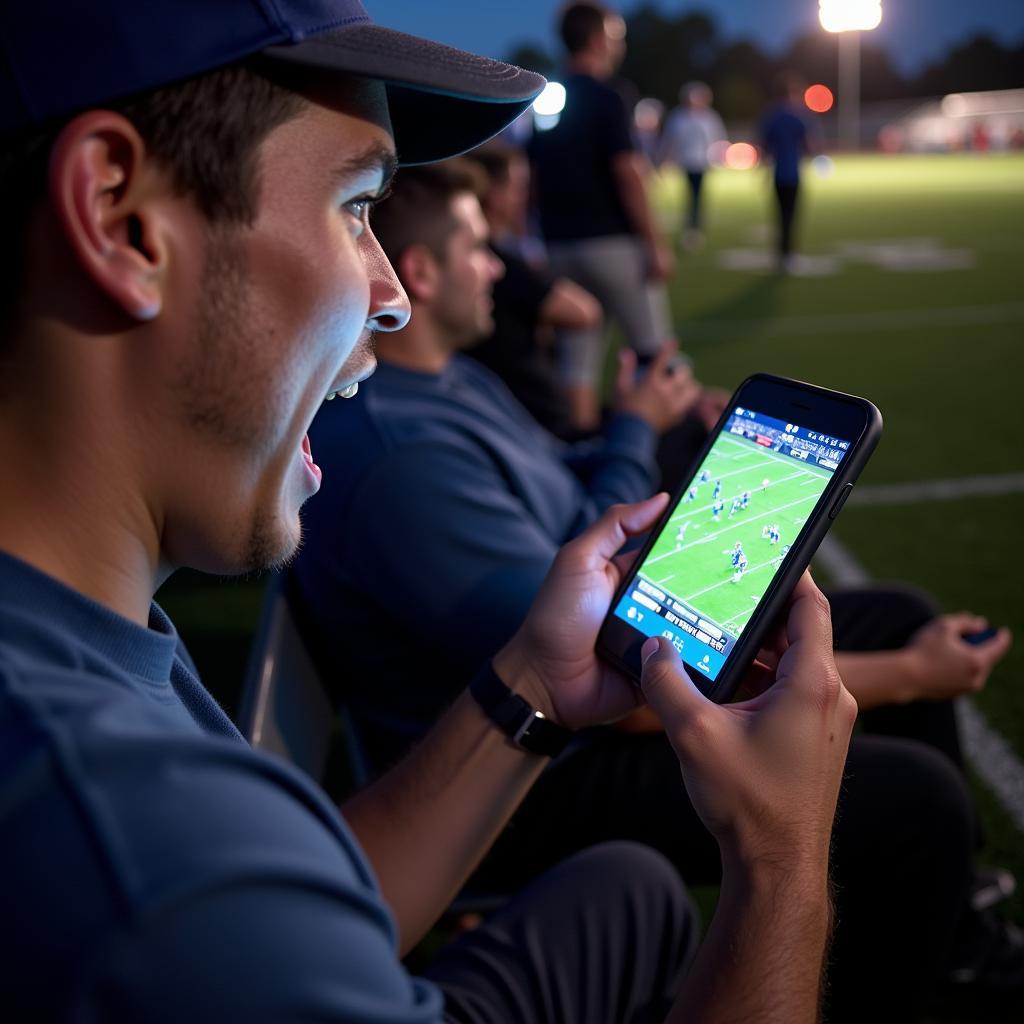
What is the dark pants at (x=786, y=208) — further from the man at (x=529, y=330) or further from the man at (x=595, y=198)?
the man at (x=529, y=330)

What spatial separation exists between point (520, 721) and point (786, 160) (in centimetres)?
1373

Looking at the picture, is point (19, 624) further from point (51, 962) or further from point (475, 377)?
point (475, 377)

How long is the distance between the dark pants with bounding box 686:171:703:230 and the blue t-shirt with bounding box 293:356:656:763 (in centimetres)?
1649

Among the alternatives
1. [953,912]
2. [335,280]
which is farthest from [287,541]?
[953,912]

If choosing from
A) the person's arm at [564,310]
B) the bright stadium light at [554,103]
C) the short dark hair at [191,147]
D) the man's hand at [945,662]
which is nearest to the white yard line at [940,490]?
the person's arm at [564,310]

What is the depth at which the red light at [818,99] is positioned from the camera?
69.3 m

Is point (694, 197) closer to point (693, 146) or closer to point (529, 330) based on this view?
point (693, 146)

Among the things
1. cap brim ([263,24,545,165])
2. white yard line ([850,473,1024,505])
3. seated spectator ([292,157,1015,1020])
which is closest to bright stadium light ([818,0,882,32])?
white yard line ([850,473,1024,505])

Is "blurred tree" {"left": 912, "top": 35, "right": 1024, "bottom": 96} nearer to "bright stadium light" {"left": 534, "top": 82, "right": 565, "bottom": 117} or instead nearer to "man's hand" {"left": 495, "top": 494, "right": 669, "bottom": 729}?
"bright stadium light" {"left": 534, "top": 82, "right": 565, "bottom": 117}

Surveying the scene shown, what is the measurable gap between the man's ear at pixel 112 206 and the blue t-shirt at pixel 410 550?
1.08 meters

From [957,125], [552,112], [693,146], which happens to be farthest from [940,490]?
[957,125]

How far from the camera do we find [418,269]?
2.82 meters

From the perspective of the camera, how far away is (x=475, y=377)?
279 cm

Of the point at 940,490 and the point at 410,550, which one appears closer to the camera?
the point at 410,550
